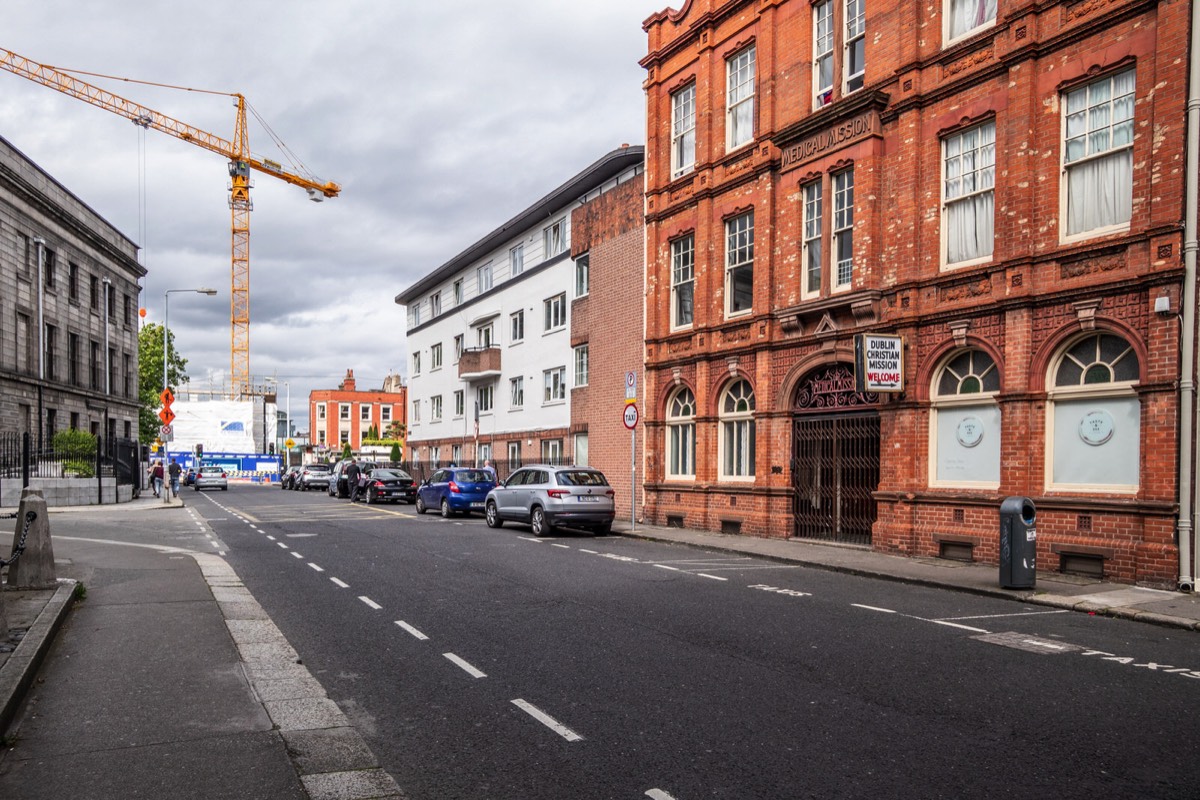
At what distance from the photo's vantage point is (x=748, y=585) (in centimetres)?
1255

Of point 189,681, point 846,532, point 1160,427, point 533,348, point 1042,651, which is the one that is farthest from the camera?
point 533,348

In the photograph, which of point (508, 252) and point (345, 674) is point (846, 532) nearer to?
point (345, 674)

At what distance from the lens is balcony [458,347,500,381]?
122 ft

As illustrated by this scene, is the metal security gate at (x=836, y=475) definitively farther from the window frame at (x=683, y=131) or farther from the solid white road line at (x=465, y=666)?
the solid white road line at (x=465, y=666)

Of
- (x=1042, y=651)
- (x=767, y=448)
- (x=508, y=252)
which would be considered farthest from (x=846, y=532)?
(x=508, y=252)

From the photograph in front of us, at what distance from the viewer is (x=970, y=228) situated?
15250 mm

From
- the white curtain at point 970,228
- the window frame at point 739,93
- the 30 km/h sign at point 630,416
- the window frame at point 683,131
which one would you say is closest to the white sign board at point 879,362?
the white curtain at point 970,228

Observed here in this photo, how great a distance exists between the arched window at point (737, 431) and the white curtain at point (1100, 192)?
27.5 ft

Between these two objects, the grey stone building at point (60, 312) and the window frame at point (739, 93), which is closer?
the window frame at point (739, 93)

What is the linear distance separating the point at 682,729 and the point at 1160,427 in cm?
949

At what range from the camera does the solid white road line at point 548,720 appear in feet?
18.7

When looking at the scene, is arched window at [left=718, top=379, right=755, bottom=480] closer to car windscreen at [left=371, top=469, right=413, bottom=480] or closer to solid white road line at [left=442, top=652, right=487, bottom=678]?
solid white road line at [left=442, top=652, right=487, bottom=678]

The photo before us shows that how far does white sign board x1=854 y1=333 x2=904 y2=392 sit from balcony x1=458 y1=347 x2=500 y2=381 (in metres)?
23.1

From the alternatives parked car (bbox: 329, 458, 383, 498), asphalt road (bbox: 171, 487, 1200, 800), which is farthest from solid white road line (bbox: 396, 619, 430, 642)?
parked car (bbox: 329, 458, 383, 498)
